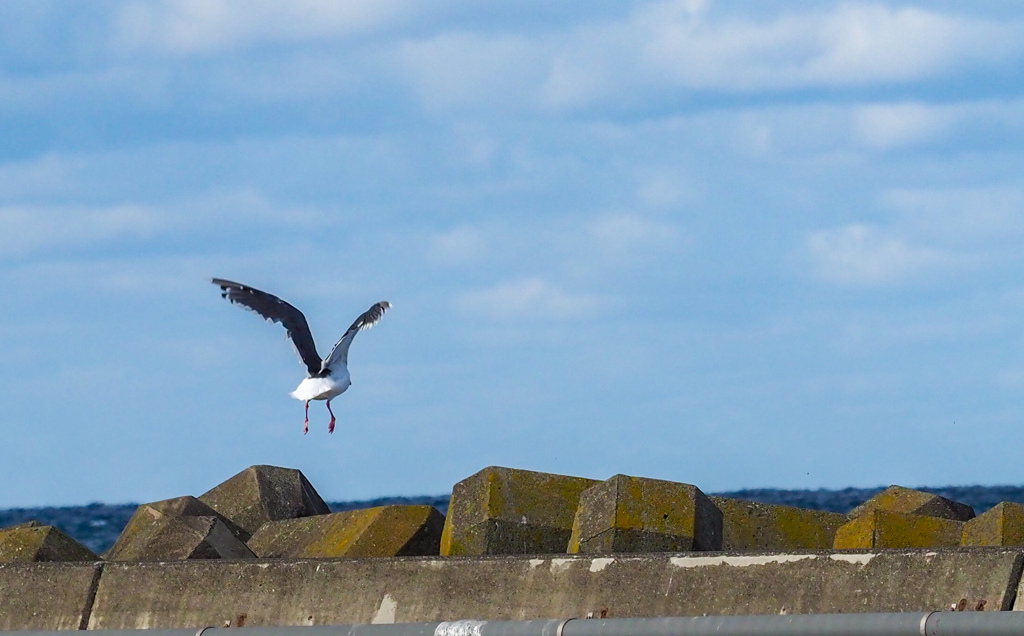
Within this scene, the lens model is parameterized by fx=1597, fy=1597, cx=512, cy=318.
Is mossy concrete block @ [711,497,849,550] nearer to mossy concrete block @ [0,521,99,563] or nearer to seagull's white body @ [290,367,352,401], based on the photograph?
mossy concrete block @ [0,521,99,563]

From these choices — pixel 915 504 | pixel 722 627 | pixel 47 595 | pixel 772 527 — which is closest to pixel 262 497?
pixel 47 595

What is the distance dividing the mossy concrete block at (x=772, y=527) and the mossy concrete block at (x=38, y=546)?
121 inches

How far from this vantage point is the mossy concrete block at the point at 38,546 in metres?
7.40

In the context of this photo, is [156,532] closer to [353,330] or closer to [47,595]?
[47,595]

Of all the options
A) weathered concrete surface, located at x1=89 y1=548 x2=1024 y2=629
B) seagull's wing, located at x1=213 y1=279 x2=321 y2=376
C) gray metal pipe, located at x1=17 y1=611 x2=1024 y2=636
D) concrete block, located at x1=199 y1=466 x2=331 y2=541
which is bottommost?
gray metal pipe, located at x1=17 y1=611 x2=1024 y2=636

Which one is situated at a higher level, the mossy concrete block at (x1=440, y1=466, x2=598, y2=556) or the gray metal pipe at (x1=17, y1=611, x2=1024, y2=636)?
the mossy concrete block at (x1=440, y1=466, x2=598, y2=556)

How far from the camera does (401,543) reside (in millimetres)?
7305

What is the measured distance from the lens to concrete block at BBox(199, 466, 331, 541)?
932 cm

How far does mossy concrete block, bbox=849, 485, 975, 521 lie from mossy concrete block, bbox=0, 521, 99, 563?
13.2 feet

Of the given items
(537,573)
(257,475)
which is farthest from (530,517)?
(257,475)

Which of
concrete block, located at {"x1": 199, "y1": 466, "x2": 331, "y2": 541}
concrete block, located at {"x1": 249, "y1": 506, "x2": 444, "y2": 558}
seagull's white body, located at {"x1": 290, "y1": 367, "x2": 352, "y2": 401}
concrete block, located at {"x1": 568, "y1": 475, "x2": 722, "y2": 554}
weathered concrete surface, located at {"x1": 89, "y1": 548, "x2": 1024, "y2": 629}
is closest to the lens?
weathered concrete surface, located at {"x1": 89, "y1": 548, "x2": 1024, "y2": 629}

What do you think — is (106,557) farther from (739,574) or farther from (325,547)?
(739,574)

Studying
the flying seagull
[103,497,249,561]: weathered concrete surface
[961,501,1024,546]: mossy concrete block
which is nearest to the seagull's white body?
the flying seagull

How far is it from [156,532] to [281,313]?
4.30 meters
